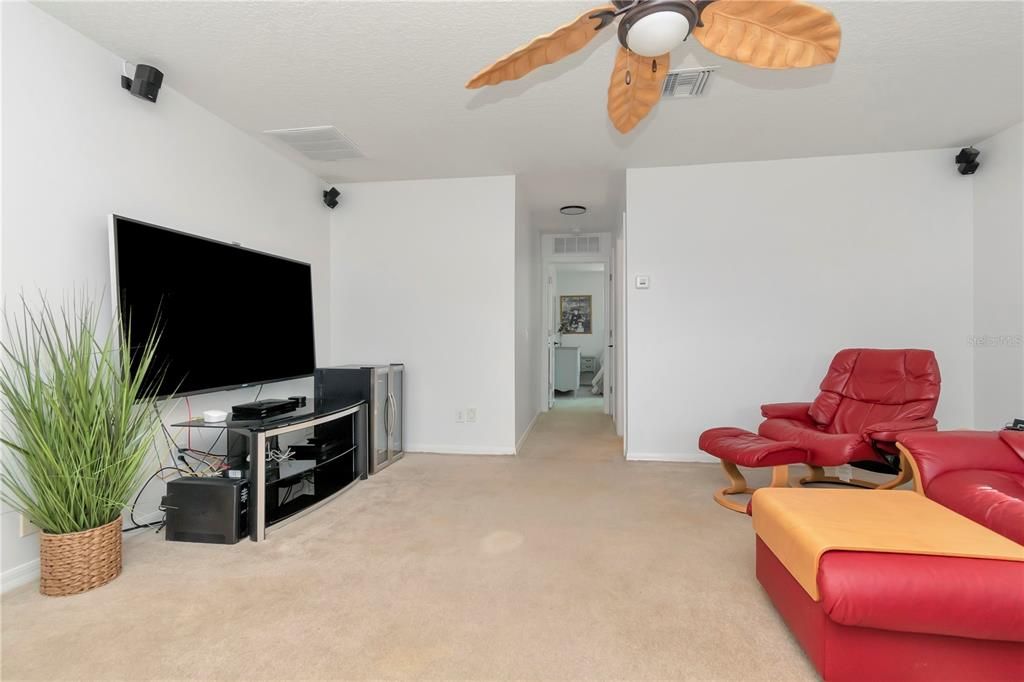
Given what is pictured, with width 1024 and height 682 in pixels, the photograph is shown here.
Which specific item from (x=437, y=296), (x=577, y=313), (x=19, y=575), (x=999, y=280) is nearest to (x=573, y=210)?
(x=437, y=296)

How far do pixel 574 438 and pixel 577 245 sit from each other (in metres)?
2.97

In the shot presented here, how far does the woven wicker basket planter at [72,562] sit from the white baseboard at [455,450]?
8.19 ft

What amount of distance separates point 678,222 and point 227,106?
10.9 feet

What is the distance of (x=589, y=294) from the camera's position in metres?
9.74

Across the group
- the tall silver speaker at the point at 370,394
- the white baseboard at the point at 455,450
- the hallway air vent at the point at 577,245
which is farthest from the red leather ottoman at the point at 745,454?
the hallway air vent at the point at 577,245

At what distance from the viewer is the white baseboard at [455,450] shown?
430 cm

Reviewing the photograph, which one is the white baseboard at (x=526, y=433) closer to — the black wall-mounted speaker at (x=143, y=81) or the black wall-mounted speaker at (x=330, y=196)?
the black wall-mounted speaker at (x=330, y=196)

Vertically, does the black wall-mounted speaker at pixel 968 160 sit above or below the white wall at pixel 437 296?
above

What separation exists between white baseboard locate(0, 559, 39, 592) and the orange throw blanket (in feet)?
9.80

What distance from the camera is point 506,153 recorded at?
12.2 ft

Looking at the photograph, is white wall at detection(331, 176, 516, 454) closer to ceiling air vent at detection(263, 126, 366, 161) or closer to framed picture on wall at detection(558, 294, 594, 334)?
ceiling air vent at detection(263, 126, 366, 161)

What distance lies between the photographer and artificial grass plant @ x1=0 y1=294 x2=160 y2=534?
6.13ft

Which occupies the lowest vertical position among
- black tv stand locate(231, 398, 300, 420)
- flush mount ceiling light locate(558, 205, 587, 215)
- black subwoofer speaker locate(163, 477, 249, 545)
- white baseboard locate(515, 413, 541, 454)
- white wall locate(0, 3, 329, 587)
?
white baseboard locate(515, 413, 541, 454)

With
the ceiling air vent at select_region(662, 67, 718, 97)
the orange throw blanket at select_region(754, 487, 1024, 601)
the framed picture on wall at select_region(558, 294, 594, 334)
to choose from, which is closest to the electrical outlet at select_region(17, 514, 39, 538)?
the orange throw blanket at select_region(754, 487, 1024, 601)
